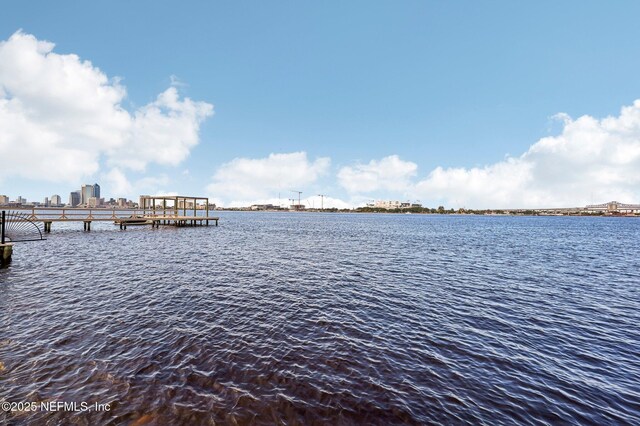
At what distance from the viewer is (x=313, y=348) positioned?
9219mm

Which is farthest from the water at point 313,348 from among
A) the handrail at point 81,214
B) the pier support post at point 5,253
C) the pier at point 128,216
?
the pier at point 128,216

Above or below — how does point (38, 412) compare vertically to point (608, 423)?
above

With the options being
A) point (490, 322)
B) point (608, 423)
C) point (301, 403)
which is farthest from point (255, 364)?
point (490, 322)

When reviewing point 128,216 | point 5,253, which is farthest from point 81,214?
point 5,253

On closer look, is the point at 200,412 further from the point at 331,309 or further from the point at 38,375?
the point at 331,309

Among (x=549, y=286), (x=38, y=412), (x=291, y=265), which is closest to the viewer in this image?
(x=38, y=412)

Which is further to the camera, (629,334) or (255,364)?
(629,334)

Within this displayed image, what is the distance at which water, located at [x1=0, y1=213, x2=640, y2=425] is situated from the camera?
255 inches

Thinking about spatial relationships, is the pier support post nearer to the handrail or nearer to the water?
the water

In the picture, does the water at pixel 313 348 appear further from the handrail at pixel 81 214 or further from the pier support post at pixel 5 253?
the handrail at pixel 81 214

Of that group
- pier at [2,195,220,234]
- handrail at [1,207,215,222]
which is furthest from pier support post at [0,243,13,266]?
pier at [2,195,220,234]

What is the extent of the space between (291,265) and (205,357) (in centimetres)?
1414

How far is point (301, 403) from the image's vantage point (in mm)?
6570

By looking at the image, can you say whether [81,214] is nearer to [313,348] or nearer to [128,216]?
[128,216]
